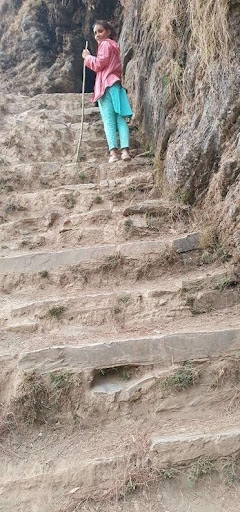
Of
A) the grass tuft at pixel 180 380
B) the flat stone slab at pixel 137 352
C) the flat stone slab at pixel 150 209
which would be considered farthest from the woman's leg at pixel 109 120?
the grass tuft at pixel 180 380

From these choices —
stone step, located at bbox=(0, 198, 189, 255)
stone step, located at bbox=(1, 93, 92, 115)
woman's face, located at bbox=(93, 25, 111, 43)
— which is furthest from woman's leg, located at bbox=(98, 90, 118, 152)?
stone step, located at bbox=(1, 93, 92, 115)

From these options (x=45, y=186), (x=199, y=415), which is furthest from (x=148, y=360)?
(x=45, y=186)

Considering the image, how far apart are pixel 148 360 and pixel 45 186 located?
2864 mm

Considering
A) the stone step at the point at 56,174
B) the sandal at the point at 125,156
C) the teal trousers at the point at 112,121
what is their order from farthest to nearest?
the teal trousers at the point at 112,121
the sandal at the point at 125,156
the stone step at the point at 56,174

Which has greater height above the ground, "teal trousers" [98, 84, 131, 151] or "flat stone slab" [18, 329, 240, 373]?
"teal trousers" [98, 84, 131, 151]

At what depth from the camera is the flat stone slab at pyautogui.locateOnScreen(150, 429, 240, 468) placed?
2.35 m

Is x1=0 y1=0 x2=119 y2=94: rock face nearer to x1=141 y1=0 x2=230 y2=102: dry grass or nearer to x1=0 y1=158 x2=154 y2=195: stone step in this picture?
x1=141 y1=0 x2=230 y2=102: dry grass

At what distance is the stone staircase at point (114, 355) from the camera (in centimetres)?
230

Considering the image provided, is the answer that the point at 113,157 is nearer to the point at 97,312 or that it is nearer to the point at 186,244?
the point at 186,244

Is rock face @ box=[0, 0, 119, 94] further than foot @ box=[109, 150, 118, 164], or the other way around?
rock face @ box=[0, 0, 119, 94]

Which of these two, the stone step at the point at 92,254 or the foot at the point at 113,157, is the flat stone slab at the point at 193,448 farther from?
the foot at the point at 113,157

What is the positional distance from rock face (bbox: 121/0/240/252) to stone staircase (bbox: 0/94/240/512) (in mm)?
350

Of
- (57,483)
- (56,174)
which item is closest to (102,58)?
(56,174)

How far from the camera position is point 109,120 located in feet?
17.5
